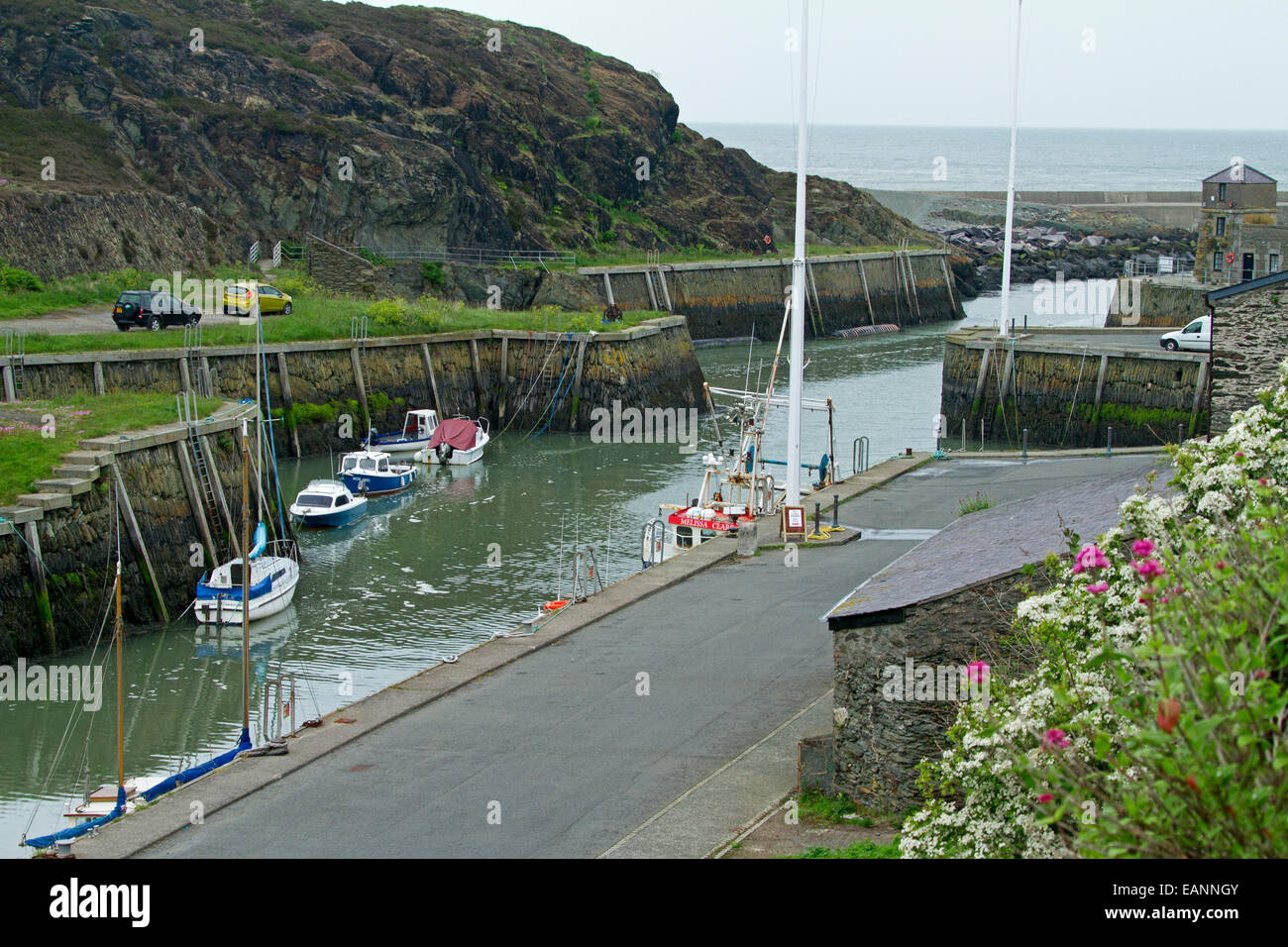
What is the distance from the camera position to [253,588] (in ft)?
105

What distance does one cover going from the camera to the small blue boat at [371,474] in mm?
46812

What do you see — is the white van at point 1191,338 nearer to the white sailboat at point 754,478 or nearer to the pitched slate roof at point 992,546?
the white sailboat at point 754,478

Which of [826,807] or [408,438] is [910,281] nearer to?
[408,438]

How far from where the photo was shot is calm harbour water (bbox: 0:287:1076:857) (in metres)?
25.0

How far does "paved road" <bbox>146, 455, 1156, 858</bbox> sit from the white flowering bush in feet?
15.2

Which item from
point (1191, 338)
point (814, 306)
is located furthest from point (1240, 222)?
point (814, 306)

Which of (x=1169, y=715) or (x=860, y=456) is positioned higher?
(x=1169, y=715)

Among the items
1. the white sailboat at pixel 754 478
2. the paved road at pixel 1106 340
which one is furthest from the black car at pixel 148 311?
the paved road at pixel 1106 340

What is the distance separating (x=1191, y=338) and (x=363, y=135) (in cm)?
4829

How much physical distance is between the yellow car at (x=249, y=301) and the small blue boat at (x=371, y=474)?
10759 mm

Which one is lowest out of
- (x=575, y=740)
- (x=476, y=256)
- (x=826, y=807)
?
(x=575, y=740)

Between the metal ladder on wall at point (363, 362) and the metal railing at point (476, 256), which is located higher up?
the metal railing at point (476, 256)

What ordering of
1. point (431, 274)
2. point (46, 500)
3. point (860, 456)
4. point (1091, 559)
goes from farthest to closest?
point (431, 274) → point (860, 456) → point (46, 500) → point (1091, 559)
